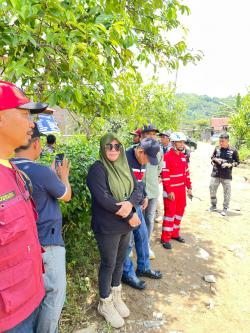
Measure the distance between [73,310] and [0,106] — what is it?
2615 millimetres

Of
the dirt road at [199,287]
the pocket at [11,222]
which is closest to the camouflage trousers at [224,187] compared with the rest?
the dirt road at [199,287]

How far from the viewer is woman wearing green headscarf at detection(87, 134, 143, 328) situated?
3076 mm

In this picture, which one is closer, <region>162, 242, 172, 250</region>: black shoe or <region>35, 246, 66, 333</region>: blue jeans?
<region>35, 246, 66, 333</region>: blue jeans

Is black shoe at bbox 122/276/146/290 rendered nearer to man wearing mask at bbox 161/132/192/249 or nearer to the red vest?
man wearing mask at bbox 161/132/192/249

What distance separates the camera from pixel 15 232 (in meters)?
1.51

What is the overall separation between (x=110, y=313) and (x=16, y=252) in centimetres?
209

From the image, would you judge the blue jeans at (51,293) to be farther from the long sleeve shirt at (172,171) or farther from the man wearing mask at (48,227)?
the long sleeve shirt at (172,171)

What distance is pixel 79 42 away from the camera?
2.40 metres

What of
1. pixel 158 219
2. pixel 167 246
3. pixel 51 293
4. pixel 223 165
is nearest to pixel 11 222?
pixel 51 293

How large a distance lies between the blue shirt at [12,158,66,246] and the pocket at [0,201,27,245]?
645 mm

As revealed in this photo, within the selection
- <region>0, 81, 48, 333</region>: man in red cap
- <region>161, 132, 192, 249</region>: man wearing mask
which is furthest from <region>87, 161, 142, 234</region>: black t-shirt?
<region>161, 132, 192, 249</region>: man wearing mask

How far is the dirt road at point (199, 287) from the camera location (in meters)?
3.48

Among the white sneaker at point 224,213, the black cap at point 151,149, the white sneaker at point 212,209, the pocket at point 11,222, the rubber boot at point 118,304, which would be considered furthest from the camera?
the white sneaker at point 212,209

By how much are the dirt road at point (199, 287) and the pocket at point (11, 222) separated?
85.1 inches
